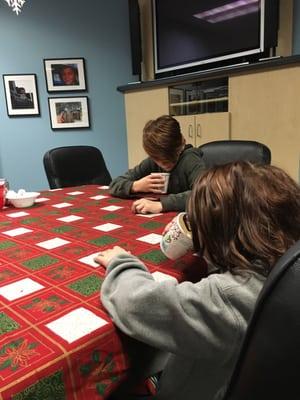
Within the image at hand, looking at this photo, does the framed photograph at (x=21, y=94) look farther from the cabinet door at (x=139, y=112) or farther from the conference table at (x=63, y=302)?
the conference table at (x=63, y=302)

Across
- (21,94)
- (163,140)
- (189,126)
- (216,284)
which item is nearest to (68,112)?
(21,94)

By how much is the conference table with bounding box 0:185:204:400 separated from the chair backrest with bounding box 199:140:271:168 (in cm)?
73

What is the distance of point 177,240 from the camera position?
2.70ft

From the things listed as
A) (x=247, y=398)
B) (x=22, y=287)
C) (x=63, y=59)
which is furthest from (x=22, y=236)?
(x=63, y=59)

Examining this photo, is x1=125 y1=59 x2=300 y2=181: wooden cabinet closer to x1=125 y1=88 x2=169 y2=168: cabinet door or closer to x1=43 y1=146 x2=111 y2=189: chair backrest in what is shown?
x1=125 y1=88 x2=169 y2=168: cabinet door

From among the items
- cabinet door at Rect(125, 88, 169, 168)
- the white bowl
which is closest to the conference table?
the white bowl

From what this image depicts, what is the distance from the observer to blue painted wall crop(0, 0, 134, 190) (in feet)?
11.4

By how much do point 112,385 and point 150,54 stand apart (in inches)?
143

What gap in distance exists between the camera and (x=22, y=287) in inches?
28.3

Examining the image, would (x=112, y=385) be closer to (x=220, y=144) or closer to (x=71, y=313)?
(x=71, y=313)

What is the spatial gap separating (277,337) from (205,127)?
273 centimetres

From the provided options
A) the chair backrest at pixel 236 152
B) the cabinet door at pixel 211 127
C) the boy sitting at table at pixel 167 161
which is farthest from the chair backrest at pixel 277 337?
the cabinet door at pixel 211 127

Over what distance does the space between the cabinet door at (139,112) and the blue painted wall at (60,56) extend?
0.29 metres

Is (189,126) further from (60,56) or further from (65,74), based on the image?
(60,56)
